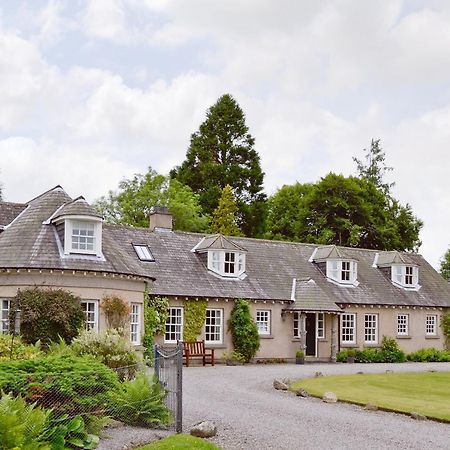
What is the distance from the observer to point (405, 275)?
4200 cm

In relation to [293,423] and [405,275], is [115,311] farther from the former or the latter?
[405,275]

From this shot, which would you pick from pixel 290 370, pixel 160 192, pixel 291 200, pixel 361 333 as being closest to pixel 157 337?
pixel 290 370

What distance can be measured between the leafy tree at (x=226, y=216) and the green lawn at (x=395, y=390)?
33008 mm

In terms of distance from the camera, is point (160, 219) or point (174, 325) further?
point (160, 219)

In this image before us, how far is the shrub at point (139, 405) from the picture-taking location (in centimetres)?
1435

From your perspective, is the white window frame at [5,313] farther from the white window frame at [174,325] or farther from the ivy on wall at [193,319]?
the ivy on wall at [193,319]

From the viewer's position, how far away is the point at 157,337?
31.8 metres

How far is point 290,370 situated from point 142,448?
17261 mm

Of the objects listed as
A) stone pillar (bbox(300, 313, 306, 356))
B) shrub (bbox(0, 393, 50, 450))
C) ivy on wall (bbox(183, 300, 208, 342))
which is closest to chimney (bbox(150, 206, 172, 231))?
ivy on wall (bbox(183, 300, 208, 342))

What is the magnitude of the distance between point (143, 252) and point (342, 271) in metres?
11.6

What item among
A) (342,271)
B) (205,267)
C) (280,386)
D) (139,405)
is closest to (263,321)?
(205,267)

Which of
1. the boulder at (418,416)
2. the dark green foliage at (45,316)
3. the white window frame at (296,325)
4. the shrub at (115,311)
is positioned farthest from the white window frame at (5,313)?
the boulder at (418,416)

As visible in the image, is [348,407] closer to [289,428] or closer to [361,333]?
[289,428]

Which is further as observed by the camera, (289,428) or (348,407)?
(348,407)
